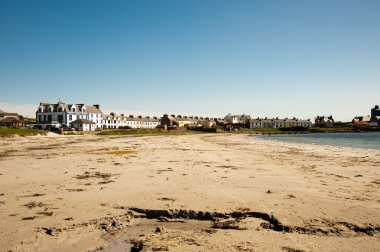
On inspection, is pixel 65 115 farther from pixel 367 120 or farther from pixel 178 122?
pixel 367 120

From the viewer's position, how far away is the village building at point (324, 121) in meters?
176

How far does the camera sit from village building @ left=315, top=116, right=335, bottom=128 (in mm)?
176125

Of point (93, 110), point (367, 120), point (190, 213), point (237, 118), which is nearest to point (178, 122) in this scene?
point (93, 110)

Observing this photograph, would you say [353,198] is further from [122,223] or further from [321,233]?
[122,223]

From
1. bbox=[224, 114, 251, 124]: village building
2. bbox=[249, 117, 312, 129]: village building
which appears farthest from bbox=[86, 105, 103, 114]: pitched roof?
bbox=[224, 114, 251, 124]: village building

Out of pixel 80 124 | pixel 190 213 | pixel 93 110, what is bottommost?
pixel 190 213

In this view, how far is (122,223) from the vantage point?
6840mm


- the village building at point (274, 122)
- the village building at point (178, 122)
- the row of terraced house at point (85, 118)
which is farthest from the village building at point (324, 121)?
the row of terraced house at point (85, 118)

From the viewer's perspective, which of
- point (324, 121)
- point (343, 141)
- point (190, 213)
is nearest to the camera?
point (190, 213)

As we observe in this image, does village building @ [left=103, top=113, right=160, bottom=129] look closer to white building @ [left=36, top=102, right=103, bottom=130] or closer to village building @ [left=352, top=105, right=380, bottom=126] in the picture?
white building @ [left=36, top=102, right=103, bottom=130]

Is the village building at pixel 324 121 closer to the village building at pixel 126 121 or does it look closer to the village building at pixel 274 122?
the village building at pixel 274 122

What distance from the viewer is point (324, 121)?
178250 millimetres

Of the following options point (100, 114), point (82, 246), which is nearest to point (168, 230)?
point (82, 246)

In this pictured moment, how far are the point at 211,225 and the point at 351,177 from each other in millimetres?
8967
